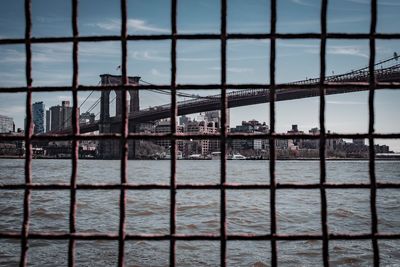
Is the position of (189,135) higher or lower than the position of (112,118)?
lower

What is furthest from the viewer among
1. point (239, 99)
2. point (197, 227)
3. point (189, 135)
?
point (239, 99)

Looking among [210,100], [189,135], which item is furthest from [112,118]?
[189,135]

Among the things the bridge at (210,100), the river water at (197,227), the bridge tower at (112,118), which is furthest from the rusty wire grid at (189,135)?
the bridge tower at (112,118)

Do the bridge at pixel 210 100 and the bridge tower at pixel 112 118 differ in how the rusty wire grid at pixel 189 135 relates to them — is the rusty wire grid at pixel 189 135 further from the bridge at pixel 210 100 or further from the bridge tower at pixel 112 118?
the bridge tower at pixel 112 118

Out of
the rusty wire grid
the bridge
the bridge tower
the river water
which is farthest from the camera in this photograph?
the bridge tower

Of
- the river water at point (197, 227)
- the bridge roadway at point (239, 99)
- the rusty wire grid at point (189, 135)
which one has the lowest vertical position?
the river water at point (197, 227)

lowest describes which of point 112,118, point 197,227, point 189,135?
point 197,227

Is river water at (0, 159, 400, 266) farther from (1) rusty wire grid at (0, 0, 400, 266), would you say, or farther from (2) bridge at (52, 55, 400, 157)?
(2) bridge at (52, 55, 400, 157)

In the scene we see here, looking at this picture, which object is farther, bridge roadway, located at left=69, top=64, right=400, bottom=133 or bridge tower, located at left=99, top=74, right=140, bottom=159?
bridge tower, located at left=99, top=74, right=140, bottom=159

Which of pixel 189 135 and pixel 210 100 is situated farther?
pixel 210 100

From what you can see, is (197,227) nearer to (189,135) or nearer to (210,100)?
(189,135)

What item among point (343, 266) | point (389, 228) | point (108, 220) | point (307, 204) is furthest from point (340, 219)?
point (108, 220)

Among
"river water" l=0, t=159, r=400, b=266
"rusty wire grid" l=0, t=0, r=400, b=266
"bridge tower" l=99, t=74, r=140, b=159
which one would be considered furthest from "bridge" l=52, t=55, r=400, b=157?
"rusty wire grid" l=0, t=0, r=400, b=266

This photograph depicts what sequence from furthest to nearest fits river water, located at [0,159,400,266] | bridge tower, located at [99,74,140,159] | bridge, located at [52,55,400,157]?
bridge tower, located at [99,74,140,159] → bridge, located at [52,55,400,157] → river water, located at [0,159,400,266]
